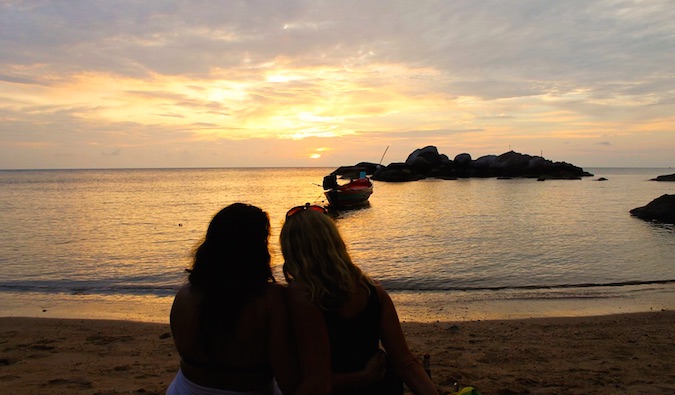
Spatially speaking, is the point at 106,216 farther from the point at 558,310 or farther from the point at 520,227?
the point at 558,310

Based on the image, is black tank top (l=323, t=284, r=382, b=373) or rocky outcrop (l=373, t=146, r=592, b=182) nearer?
black tank top (l=323, t=284, r=382, b=373)

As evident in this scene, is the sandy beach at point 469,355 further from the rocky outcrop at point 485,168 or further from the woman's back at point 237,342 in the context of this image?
the rocky outcrop at point 485,168

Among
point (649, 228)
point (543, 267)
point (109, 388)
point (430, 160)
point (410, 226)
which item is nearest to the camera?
point (109, 388)

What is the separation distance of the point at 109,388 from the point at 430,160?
3684 inches

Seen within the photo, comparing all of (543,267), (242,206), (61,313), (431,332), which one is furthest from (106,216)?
(242,206)

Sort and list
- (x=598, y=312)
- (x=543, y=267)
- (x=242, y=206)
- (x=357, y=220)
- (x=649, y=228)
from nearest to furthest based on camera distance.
Answer: (x=242, y=206)
(x=598, y=312)
(x=543, y=267)
(x=649, y=228)
(x=357, y=220)

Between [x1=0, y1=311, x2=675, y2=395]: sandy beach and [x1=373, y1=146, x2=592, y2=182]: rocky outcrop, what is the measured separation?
81.1 meters

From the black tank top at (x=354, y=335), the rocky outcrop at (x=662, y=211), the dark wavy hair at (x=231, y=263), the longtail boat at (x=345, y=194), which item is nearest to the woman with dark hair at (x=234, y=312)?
the dark wavy hair at (x=231, y=263)

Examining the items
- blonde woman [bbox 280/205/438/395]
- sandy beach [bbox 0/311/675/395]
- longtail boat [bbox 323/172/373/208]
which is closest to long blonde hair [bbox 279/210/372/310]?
blonde woman [bbox 280/205/438/395]

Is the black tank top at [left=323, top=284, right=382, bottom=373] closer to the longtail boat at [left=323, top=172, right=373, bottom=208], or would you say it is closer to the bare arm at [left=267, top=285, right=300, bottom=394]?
the bare arm at [left=267, top=285, right=300, bottom=394]

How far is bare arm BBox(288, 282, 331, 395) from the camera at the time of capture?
230 cm

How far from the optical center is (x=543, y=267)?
49.8 feet

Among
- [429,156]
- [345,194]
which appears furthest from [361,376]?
[429,156]

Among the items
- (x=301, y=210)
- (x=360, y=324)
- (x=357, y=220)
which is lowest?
(x=357, y=220)
